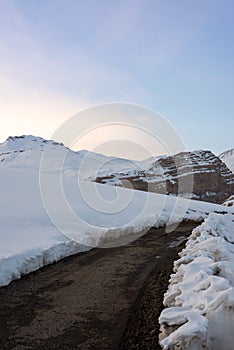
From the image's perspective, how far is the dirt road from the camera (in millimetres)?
5352

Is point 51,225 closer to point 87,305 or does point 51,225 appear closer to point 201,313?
point 87,305

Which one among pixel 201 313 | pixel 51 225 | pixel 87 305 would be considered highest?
pixel 51 225

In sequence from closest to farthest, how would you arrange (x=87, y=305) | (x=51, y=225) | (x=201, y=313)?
(x=201, y=313) < (x=87, y=305) < (x=51, y=225)

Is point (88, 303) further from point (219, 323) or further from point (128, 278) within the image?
point (219, 323)

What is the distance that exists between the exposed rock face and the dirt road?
105762 mm

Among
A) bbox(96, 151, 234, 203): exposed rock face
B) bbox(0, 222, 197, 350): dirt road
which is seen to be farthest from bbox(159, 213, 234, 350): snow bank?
bbox(96, 151, 234, 203): exposed rock face

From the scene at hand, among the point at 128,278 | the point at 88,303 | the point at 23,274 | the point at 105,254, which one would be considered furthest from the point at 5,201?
the point at 88,303

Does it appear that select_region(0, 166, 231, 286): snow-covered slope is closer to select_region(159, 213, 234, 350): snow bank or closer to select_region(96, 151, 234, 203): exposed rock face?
select_region(159, 213, 234, 350): snow bank

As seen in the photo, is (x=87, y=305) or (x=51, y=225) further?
(x=51, y=225)

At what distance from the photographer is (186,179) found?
141750 mm

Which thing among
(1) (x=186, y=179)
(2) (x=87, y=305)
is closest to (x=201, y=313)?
(2) (x=87, y=305)

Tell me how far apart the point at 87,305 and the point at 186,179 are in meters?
138

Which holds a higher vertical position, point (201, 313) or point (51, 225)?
point (51, 225)

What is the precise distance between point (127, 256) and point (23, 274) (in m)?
3.76
